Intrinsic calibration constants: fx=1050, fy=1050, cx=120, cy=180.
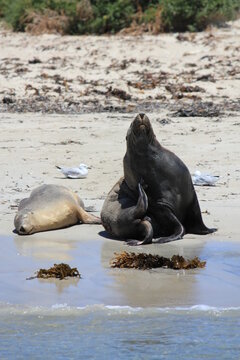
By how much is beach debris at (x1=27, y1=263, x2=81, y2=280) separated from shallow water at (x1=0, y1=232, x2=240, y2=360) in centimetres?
7

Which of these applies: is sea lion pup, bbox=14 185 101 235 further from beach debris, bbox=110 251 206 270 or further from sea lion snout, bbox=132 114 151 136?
beach debris, bbox=110 251 206 270

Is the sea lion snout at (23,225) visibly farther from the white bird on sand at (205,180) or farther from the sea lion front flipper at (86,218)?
the white bird on sand at (205,180)

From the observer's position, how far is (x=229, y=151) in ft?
37.2

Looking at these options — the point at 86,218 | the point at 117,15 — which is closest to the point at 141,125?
the point at 86,218

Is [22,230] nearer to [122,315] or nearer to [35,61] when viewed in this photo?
[122,315]

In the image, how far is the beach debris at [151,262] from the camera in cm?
728

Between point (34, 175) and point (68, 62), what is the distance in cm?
647

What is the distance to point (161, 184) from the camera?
27.4 feet

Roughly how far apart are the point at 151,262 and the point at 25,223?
5.03 ft

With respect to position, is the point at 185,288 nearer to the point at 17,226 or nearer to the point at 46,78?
the point at 17,226

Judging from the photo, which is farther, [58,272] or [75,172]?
[75,172]

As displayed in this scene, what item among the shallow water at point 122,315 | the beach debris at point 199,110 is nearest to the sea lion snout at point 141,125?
the shallow water at point 122,315

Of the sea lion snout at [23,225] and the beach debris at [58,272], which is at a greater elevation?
the beach debris at [58,272]

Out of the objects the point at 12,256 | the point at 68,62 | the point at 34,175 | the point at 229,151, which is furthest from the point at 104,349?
the point at 68,62
